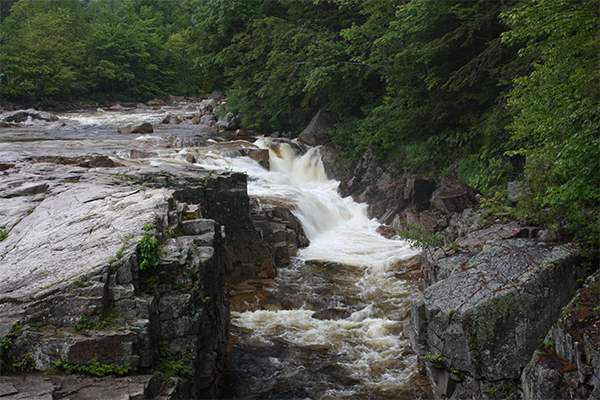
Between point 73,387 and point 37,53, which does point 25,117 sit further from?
point 73,387

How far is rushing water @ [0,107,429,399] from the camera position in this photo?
6.73 meters

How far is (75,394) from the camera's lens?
4059 millimetres

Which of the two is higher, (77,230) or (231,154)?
(231,154)

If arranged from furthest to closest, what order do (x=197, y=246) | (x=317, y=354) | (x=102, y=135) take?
(x=102, y=135)
(x=317, y=354)
(x=197, y=246)

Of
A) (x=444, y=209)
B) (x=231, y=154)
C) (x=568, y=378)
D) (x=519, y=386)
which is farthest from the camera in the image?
(x=231, y=154)

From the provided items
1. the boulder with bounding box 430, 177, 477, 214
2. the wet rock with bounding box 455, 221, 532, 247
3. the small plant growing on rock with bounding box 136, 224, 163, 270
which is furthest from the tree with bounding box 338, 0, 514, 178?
the small plant growing on rock with bounding box 136, 224, 163, 270

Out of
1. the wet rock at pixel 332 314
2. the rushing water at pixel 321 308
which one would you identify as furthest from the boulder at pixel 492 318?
the wet rock at pixel 332 314

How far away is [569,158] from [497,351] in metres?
2.65

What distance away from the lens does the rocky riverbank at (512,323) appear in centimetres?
470

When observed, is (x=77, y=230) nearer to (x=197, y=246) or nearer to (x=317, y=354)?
(x=197, y=246)

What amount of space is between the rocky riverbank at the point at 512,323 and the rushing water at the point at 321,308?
1029 mm

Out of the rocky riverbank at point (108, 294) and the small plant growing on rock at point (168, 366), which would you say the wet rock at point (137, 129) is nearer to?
the rocky riverbank at point (108, 294)

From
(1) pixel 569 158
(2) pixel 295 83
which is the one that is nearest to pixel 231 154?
(2) pixel 295 83

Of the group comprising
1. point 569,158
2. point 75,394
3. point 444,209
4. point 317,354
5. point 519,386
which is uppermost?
point 569,158
